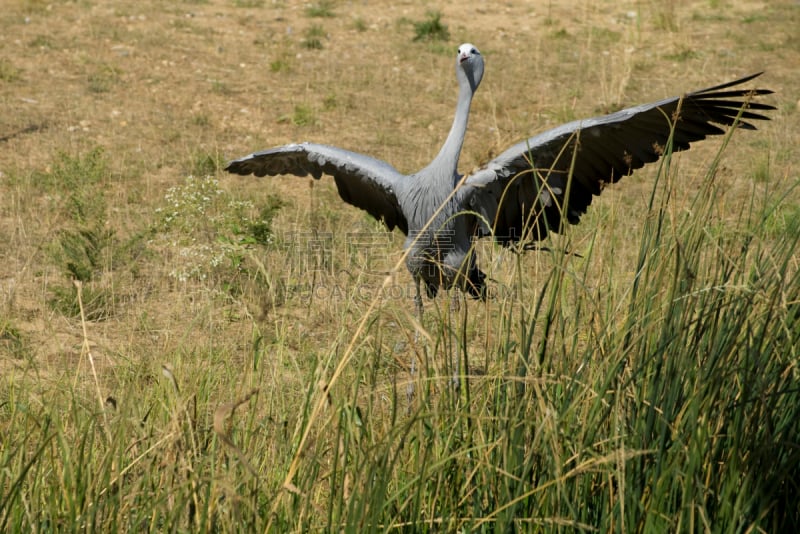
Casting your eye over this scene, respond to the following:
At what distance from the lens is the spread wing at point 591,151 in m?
4.07

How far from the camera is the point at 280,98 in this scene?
30.5 ft

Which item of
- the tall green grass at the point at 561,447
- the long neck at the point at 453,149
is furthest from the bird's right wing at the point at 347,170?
the tall green grass at the point at 561,447

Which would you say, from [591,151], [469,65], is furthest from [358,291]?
[469,65]

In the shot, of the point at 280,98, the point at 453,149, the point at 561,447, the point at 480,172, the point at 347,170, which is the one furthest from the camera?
the point at 280,98

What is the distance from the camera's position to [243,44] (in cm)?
1078

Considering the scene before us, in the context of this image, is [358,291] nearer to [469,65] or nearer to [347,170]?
[347,170]

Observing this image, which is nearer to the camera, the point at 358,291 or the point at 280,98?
the point at 358,291

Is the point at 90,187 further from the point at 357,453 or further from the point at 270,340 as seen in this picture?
the point at 357,453

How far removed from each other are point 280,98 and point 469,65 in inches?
184

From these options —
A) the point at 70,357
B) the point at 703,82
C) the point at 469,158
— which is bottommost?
the point at 70,357

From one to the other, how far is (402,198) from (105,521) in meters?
2.70

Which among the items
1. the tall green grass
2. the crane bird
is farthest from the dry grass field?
the crane bird

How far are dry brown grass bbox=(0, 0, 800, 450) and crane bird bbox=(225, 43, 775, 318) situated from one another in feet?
1.01

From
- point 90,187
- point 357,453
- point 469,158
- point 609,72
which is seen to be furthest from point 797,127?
point 357,453
